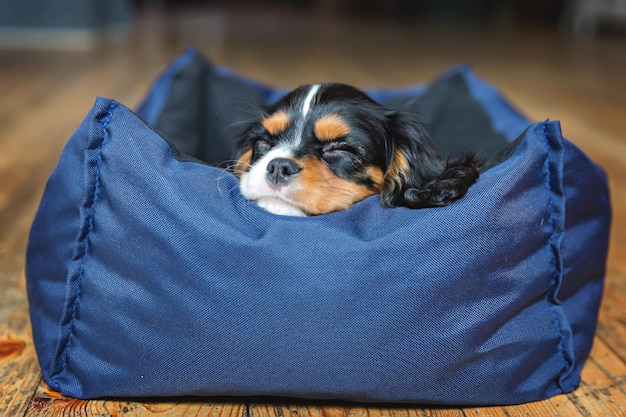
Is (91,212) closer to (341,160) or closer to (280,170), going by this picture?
(280,170)

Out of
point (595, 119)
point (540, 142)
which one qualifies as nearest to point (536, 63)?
point (595, 119)

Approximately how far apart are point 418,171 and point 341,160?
0.20 metres

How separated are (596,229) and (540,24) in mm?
12045

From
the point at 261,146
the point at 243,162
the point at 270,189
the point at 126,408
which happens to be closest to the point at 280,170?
the point at 270,189

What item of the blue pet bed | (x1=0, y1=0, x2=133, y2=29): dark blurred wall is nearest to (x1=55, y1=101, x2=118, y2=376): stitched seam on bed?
the blue pet bed

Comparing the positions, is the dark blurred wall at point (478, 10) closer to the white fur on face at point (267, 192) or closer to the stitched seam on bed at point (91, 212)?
the white fur on face at point (267, 192)

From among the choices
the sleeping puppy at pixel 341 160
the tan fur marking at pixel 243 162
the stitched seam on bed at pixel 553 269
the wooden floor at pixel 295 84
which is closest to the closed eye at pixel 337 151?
the sleeping puppy at pixel 341 160

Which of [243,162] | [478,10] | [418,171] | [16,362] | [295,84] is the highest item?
[418,171]

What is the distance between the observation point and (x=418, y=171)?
1821mm

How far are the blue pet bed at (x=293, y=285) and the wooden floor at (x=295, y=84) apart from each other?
0.24 ft

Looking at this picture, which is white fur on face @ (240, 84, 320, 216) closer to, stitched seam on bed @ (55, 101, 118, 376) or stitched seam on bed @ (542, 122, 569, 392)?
stitched seam on bed @ (55, 101, 118, 376)

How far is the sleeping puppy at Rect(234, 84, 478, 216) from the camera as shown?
5.39 feet

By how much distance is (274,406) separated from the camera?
1644 mm

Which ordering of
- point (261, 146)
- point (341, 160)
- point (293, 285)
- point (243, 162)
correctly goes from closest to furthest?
1. point (293, 285)
2. point (341, 160)
3. point (261, 146)
4. point (243, 162)
